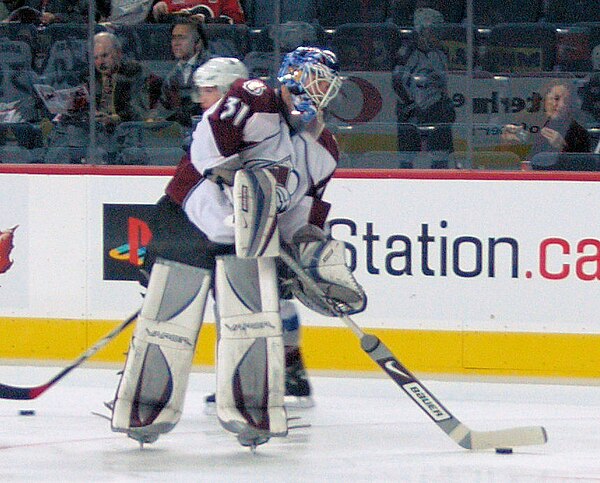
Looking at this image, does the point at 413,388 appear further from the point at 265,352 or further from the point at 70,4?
the point at 70,4

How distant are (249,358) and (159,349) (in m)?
0.26

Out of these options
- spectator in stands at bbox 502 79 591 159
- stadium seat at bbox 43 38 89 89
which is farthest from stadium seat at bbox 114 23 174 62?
spectator in stands at bbox 502 79 591 159

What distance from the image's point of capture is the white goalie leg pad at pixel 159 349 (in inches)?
165

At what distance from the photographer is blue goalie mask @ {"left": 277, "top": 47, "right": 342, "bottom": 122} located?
420 centimetres

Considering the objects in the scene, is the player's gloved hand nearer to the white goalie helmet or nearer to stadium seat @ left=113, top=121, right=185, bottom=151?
the white goalie helmet

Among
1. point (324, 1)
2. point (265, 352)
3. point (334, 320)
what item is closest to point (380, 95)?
point (324, 1)

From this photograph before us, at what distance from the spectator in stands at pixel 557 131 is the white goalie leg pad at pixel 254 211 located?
1520mm

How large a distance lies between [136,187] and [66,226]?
305 mm

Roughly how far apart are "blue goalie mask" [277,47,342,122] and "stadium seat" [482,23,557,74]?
1.34 meters

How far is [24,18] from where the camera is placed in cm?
591

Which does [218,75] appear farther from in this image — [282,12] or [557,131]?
[557,131]

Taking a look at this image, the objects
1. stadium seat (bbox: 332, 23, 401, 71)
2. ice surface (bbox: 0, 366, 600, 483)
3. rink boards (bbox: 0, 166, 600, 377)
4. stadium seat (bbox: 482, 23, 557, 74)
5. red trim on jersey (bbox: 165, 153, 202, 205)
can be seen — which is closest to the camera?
ice surface (bbox: 0, 366, 600, 483)

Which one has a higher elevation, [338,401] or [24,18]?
[24,18]

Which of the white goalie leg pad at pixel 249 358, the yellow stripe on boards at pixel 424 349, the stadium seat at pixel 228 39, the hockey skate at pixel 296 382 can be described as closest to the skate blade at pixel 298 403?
the hockey skate at pixel 296 382
